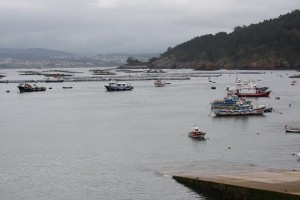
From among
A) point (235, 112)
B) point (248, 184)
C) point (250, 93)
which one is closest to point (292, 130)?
point (235, 112)

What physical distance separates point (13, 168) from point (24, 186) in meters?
5.10

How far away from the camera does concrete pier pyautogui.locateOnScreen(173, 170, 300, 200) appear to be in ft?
85.7

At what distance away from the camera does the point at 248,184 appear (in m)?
28.0

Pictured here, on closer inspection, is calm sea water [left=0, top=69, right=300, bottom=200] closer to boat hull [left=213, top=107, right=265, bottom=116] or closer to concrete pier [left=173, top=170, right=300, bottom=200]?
concrete pier [left=173, top=170, right=300, bottom=200]

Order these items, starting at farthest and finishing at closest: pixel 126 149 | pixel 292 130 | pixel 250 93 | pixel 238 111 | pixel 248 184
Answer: pixel 250 93 → pixel 238 111 → pixel 292 130 → pixel 126 149 → pixel 248 184

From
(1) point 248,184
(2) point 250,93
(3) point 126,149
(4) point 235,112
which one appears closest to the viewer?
(1) point 248,184

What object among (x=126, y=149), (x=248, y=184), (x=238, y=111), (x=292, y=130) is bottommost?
(x=126, y=149)

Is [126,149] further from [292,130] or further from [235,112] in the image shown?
[235,112]

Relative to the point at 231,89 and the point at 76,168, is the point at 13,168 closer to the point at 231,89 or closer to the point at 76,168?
the point at 76,168

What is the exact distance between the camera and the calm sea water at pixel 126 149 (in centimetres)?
3222

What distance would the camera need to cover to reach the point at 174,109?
76688mm

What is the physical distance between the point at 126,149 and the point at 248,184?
56.7ft

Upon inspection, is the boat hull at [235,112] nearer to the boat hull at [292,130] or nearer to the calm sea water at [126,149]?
the calm sea water at [126,149]

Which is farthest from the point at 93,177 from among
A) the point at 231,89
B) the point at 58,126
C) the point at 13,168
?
the point at 231,89
